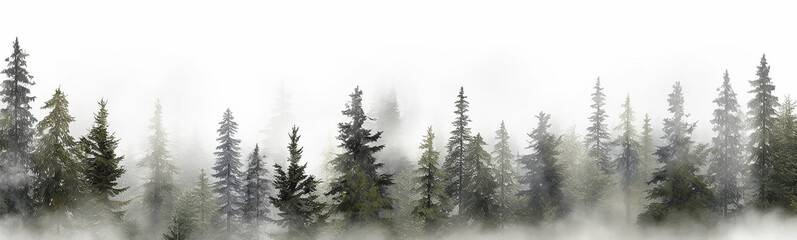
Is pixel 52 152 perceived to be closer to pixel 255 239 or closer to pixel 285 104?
pixel 255 239

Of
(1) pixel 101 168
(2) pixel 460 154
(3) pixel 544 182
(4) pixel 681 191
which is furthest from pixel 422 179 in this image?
(1) pixel 101 168

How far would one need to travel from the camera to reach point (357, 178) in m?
32.8

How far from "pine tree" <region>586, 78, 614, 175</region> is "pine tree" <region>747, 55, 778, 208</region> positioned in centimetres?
1291

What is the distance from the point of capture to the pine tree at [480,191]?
42.6 meters

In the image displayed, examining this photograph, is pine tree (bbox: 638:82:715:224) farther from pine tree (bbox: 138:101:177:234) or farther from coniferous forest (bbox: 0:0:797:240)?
pine tree (bbox: 138:101:177:234)

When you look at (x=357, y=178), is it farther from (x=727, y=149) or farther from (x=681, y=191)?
(x=727, y=149)

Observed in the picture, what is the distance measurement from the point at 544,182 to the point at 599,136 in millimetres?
13882

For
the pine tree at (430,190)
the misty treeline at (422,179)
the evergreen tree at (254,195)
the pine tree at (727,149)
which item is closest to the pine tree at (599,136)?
the misty treeline at (422,179)

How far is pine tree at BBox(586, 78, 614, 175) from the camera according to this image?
55.2 metres

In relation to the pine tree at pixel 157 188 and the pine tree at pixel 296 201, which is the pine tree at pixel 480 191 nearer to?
the pine tree at pixel 296 201

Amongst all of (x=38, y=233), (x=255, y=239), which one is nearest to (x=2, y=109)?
(x=38, y=233)

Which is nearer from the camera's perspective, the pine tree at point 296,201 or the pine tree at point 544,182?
the pine tree at point 296,201

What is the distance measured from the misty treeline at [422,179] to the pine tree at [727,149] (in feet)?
0.29

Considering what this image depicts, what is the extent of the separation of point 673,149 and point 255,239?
33097 millimetres
